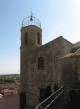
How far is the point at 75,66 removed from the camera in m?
13.6

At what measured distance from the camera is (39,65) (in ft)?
67.7

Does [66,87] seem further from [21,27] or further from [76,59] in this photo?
[21,27]

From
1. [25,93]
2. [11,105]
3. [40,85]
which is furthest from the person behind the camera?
[11,105]

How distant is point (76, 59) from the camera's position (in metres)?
13.8

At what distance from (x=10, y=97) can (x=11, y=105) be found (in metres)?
1.05

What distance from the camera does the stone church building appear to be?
19.4 metres

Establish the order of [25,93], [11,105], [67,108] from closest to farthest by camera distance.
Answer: [67,108] < [25,93] < [11,105]

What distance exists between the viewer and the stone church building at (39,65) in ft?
63.8

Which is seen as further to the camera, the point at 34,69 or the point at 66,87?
the point at 34,69

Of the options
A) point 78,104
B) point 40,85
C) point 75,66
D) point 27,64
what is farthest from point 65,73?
point 27,64

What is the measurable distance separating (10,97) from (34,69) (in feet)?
18.0

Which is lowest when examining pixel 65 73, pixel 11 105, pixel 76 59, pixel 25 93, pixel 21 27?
pixel 11 105

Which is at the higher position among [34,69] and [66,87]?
[34,69]

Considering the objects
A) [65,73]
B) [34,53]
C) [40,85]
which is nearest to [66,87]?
[65,73]
